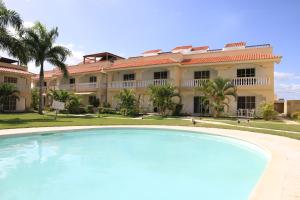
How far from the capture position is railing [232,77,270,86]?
25078 millimetres

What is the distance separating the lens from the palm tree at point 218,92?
961 inches

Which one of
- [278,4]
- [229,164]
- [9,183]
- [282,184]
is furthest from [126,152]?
[278,4]

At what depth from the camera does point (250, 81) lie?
84.2ft

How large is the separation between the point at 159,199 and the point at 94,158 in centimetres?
472

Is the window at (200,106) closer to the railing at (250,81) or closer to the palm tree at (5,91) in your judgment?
the railing at (250,81)

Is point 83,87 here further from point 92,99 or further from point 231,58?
point 231,58

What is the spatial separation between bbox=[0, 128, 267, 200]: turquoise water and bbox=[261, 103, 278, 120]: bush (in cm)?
1120

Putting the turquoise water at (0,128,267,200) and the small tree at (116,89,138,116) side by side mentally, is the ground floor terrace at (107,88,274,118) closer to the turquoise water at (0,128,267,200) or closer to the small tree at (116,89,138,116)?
the small tree at (116,89,138,116)

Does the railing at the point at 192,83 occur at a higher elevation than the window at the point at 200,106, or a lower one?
higher

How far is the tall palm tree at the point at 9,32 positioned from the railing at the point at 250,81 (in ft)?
70.8

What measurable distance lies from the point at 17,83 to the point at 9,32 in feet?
38.4

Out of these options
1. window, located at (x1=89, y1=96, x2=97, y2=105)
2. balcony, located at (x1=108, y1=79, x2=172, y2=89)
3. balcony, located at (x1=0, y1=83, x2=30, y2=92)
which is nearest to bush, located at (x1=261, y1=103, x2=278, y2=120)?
balcony, located at (x1=108, y1=79, x2=172, y2=89)

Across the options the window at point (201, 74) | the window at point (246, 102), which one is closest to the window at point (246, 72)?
the window at point (246, 102)

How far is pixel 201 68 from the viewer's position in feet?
97.1
